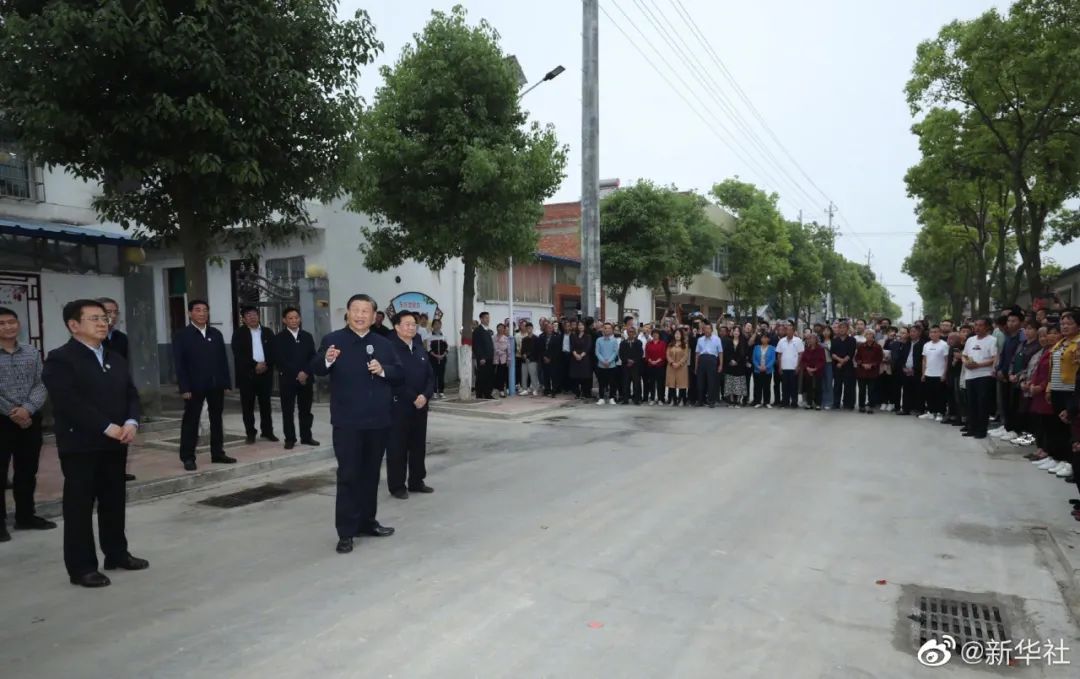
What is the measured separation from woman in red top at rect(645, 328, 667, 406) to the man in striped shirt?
11467 mm

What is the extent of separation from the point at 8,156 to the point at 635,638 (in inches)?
548

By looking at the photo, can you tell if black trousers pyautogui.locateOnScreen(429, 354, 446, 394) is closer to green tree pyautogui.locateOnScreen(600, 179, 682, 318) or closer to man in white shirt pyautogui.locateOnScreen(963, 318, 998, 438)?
green tree pyautogui.locateOnScreen(600, 179, 682, 318)

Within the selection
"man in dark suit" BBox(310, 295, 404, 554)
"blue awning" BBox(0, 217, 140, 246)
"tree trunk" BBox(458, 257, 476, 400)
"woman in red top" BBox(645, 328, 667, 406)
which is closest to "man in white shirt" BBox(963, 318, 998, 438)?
"woman in red top" BBox(645, 328, 667, 406)

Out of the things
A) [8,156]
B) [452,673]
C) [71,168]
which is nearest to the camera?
[452,673]

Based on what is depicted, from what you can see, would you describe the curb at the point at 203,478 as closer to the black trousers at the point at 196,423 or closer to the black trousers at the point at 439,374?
the black trousers at the point at 196,423

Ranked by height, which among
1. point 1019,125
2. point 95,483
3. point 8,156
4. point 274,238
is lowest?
point 95,483

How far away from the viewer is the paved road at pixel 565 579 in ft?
12.3

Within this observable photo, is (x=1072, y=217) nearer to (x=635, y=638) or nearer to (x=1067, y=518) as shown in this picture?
(x=1067, y=518)

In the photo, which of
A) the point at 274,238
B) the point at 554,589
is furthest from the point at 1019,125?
the point at 554,589

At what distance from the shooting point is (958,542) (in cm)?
577

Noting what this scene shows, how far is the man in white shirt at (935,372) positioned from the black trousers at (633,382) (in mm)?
5403

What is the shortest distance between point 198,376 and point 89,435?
3.62m

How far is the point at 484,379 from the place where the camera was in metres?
16.2

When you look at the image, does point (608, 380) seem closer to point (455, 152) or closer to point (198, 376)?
point (455, 152)
